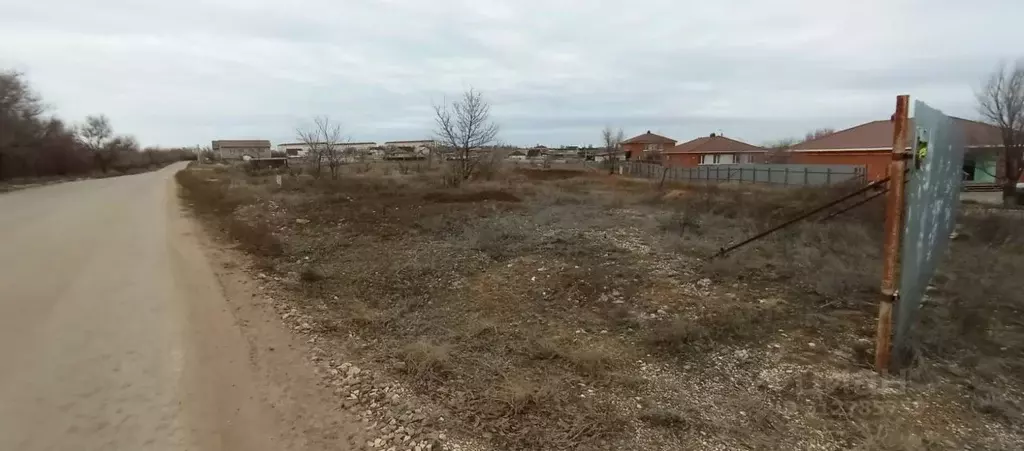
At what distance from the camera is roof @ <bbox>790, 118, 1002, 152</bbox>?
23.2m

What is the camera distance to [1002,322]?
→ 5.00 m

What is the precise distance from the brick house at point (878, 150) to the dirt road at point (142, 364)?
71.3 ft

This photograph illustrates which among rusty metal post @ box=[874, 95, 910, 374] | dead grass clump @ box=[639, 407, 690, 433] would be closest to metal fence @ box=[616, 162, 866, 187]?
rusty metal post @ box=[874, 95, 910, 374]

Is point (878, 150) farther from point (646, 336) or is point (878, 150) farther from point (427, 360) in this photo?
point (427, 360)

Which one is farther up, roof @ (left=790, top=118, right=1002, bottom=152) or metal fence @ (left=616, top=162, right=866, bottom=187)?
roof @ (left=790, top=118, right=1002, bottom=152)

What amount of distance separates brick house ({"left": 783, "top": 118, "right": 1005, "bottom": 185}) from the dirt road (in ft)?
71.3

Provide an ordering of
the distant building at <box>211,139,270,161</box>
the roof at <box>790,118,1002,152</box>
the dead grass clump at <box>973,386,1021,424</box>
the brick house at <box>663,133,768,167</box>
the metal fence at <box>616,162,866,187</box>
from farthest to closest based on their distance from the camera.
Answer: the distant building at <box>211,139,270,161</box>, the brick house at <box>663,133,768,167</box>, the metal fence at <box>616,162,866,187</box>, the roof at <box>790,118,1002,152</box>, the dead grass clump at <box>973,386,1021,424</box>

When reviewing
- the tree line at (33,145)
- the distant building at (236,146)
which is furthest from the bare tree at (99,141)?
the distant building at (236,146)

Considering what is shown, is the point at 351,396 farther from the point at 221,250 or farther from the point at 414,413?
the point at 221,250

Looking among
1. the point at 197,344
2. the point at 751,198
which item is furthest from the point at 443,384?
the point at 751,198

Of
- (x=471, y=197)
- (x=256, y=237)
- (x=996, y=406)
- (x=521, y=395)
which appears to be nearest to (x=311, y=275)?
(x=256, y=237)

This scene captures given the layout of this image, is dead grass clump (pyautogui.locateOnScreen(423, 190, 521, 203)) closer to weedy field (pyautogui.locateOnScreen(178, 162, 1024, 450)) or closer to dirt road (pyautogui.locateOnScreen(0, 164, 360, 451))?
weedy field (pyautogui.locateOnScreen(178, 162, 1024, 450))

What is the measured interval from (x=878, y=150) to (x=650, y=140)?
41805mm

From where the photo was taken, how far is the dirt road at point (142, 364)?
346 centimetres
